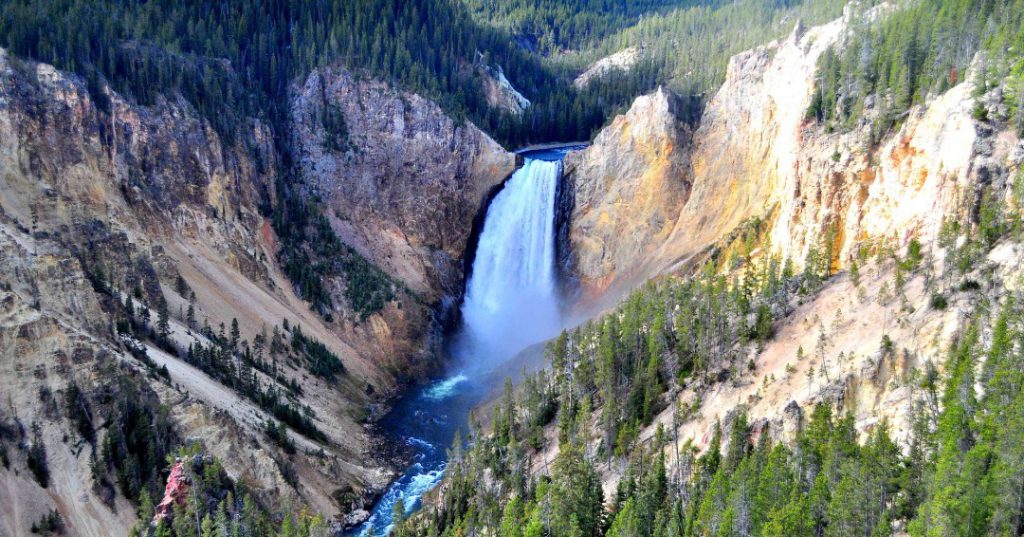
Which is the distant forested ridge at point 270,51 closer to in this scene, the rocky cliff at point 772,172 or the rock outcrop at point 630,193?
the rock outcrop at point 630,193

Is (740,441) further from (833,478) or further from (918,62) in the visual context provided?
(918,62)

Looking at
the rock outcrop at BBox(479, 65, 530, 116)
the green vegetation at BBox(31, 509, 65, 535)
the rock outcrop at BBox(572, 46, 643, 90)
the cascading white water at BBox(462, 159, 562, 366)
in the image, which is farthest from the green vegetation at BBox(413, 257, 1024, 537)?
the rock outcrop at BBox(572, 46, 643, 90)

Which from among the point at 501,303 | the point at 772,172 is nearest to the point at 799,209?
the point at 772,172

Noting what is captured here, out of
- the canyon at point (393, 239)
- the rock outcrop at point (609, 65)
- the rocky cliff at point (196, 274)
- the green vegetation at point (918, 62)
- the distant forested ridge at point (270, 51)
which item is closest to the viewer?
the canyon at point (393, 239)

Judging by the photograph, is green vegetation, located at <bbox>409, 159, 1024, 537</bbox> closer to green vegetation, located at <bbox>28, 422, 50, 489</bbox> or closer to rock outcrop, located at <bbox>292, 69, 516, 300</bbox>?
green vegetation, located at <bbox>28, 422, 50, 489</bbox>

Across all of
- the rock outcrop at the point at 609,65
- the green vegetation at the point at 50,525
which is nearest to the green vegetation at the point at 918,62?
the green vegetation at the point at 50,525
